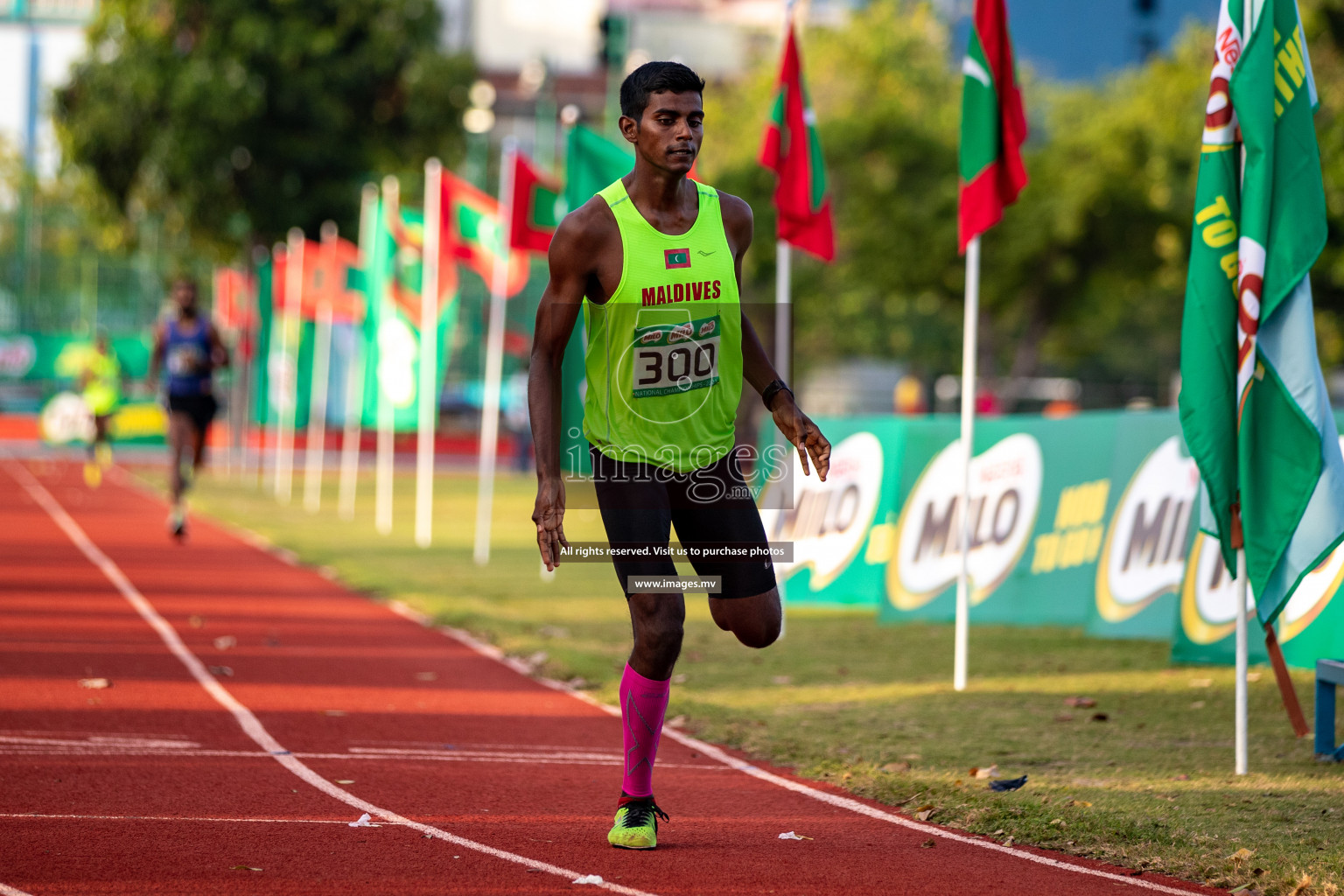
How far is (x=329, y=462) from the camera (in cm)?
4162

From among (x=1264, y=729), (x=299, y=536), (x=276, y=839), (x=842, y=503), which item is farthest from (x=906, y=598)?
(x=299, y=536)

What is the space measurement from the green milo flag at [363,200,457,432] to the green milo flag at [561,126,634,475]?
621cm

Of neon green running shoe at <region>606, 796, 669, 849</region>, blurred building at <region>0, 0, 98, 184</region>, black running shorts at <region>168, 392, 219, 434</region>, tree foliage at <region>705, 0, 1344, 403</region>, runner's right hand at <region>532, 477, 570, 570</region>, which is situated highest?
blurred building at <region>0, 0, 98, 184</region>

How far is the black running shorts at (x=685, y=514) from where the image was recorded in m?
5.32

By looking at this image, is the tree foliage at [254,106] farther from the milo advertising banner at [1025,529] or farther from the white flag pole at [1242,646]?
the white flag pole at [1242,646]

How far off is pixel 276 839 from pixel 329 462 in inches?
1457

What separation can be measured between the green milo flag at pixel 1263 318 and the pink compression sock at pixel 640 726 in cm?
295

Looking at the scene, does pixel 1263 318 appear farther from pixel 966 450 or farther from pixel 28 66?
pixel 28 66

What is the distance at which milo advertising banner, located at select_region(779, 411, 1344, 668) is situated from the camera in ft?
33.7

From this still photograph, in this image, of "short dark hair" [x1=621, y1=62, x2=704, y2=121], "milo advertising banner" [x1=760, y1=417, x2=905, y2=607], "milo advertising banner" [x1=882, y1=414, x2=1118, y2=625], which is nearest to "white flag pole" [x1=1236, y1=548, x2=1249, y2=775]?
"short dark hair" [x1=621, y1=62, x2=704, y2=121]

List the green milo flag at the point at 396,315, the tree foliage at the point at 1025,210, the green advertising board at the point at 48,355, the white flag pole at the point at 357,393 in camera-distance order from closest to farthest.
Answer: the green milo flag at the point at 396,315, the white flag pole at the point at 357,393, the tree foliage at the point at 1025,210, the green advertising board at the point at 48,355

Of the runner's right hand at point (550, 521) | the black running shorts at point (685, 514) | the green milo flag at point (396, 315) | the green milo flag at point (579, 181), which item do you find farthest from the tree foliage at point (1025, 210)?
the runner's right hand at point (550, 521)

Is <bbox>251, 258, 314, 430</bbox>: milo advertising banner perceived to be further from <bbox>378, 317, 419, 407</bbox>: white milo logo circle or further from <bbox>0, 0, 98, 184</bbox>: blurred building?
<bbox>0, 0, 98, 184</bbox>: blurred building

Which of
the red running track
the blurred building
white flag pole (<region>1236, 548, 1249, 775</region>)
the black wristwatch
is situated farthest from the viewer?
the blurred building
